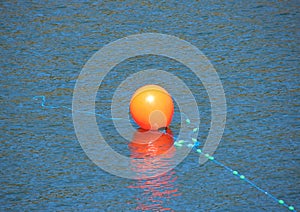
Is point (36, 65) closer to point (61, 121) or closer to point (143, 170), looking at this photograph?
point (61, 121)

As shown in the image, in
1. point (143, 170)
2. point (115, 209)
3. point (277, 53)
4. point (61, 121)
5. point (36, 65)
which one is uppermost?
point (36, 65)

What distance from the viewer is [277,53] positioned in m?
7.98

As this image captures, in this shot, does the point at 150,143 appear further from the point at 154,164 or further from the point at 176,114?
the point at 176,114

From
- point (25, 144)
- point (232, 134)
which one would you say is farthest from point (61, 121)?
point (232, 134)

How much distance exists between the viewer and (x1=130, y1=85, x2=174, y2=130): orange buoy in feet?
20.2

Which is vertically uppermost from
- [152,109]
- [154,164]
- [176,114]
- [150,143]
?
[176,114]

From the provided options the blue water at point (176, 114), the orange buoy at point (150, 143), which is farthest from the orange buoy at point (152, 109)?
the blue water at point (176, 114)

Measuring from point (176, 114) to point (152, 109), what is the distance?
50 centimetres

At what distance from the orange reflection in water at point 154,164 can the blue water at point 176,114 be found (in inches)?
0.6

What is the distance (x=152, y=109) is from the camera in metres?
6.15

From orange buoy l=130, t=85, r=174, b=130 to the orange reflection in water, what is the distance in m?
0.09

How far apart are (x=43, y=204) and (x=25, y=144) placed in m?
1.10

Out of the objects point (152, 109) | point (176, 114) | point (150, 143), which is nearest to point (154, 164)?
point (150, 143)

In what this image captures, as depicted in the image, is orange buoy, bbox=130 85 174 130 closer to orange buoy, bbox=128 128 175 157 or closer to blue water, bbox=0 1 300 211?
orange buoy, bbox=128 128 175 157
